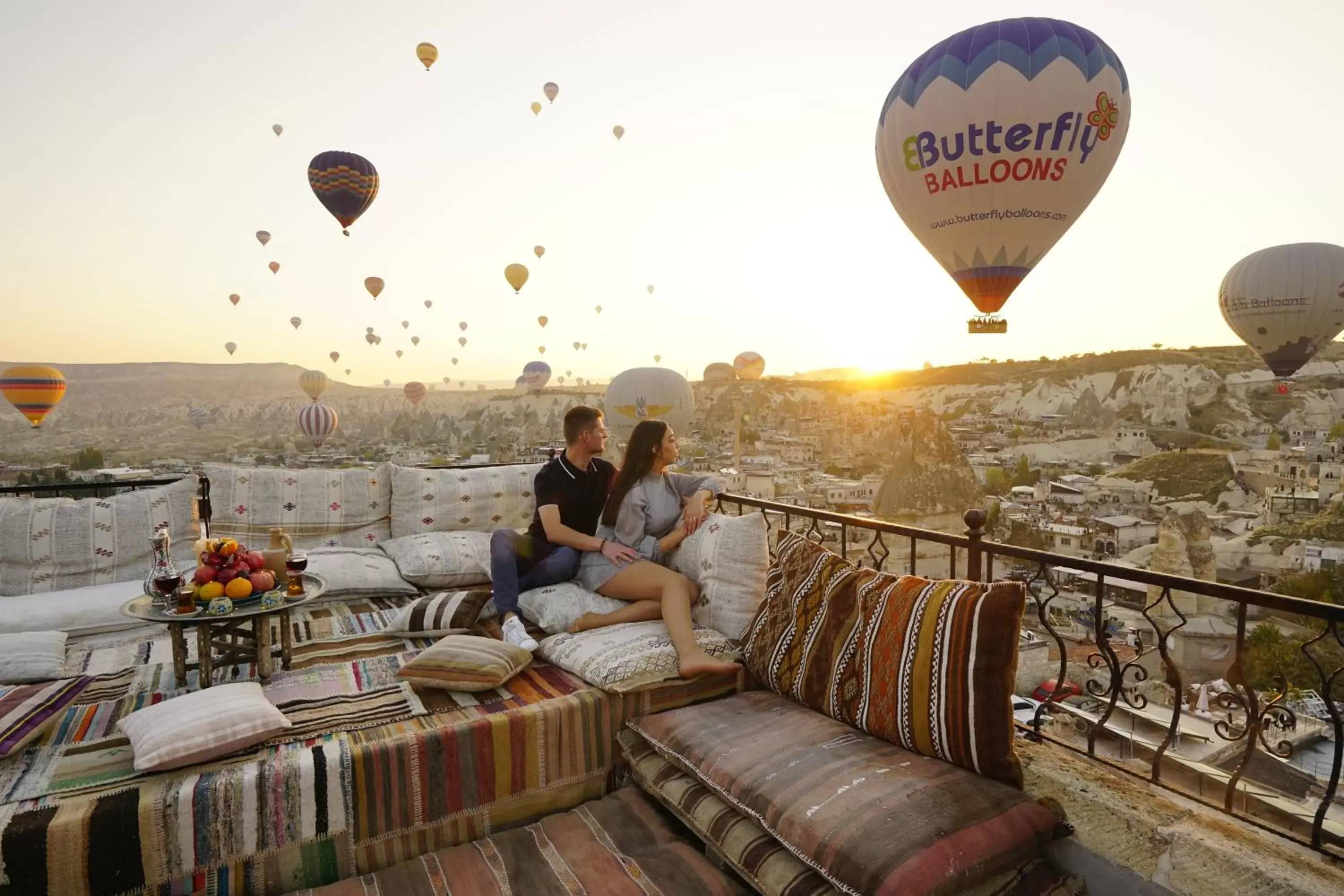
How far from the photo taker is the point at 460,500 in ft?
14.9

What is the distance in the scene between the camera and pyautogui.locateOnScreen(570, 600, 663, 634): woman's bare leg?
2.95 meters

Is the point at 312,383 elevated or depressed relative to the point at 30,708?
elevated

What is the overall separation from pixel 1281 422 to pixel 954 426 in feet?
29.7

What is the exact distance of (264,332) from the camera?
23.3 m

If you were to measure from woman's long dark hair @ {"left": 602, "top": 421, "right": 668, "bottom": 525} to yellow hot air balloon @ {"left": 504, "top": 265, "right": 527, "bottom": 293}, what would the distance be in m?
15.9

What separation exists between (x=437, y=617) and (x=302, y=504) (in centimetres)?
168

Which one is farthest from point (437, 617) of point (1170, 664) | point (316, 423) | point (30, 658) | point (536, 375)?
point (536, 375)

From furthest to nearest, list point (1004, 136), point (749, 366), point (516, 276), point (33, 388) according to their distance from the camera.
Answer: point (749, 366), point (516, 276), point (33, 388), point (1004, 136)

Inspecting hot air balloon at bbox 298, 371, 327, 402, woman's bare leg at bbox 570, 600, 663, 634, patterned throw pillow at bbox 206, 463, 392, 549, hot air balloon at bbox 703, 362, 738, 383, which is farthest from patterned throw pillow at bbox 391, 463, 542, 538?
hot air balloon at bbox 703, 362, 738, 383

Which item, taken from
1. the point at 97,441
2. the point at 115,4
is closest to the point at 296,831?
the point at 115,4

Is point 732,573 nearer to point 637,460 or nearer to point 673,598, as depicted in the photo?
point 673,598

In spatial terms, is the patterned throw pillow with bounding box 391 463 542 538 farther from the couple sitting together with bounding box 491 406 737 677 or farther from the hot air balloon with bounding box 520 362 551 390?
the hot air balloon with bounding box 520 362 551 390

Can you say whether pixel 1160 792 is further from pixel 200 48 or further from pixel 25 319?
pixel 25 319

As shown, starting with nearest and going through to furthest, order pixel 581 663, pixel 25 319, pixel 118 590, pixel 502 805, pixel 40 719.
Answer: pixel 40 719
pixel 502 805
pixel 581 663
pixel 118 590
pixel 25 319
